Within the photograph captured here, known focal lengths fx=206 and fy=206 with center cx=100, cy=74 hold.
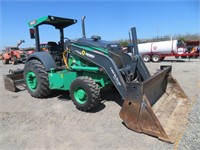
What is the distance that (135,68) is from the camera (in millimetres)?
5363

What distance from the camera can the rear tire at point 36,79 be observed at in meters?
5.49

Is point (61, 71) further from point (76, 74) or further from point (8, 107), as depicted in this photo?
point (8, 107)

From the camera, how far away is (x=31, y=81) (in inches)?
238

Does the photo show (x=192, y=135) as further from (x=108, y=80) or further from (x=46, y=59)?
(x=46, y=59)

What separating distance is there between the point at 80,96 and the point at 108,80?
78 centimetres

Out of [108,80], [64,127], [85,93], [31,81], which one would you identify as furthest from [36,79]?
[64,127]

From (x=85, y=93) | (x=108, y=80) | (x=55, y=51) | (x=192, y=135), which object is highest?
(x=55, y=51)

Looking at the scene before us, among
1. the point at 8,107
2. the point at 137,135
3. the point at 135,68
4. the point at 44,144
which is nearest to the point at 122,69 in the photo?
the point at 135,68

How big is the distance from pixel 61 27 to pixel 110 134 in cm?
403

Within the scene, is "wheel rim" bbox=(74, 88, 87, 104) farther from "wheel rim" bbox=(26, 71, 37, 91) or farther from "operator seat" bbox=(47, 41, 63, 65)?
"wheel rim" bbox=(26, 71, 37, 91)

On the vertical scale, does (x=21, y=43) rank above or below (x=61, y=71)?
above

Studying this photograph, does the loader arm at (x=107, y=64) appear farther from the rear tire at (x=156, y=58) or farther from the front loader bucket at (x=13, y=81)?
the rear tire at (x=156, y=58)

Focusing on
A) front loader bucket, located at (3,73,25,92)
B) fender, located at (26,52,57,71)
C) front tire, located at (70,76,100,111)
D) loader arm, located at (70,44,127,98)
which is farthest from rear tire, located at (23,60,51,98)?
front tire, located at (70,76,100,111)

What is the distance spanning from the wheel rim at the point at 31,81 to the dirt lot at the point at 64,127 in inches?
16.8
